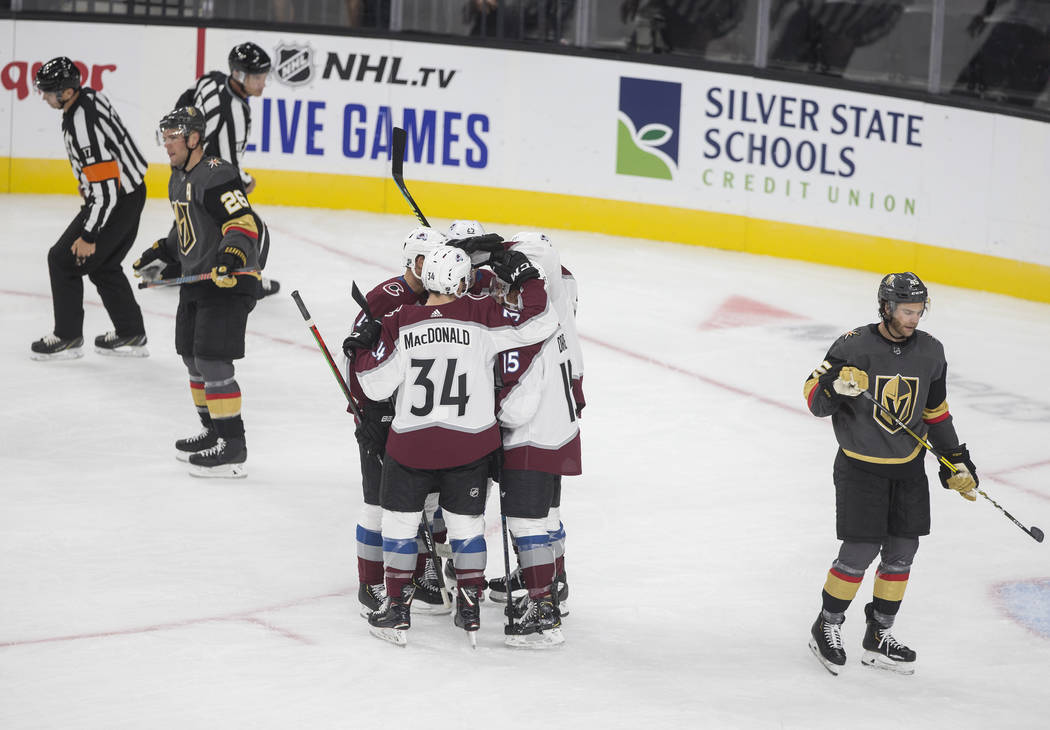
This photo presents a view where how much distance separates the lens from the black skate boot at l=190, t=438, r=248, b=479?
5871 millimetres

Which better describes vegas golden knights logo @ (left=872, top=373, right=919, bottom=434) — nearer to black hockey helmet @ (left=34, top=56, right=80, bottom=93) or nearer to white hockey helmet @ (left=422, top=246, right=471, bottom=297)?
white hockey helmet @ (left=422, top=246, right=471, bottom=297)

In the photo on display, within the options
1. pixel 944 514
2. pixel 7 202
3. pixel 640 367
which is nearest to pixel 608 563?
pixel 944 514

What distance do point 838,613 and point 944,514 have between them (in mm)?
1513

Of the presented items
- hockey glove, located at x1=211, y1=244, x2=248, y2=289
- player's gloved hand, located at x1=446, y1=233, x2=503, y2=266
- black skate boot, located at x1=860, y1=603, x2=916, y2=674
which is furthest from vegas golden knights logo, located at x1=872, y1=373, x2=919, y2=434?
hockey glove, located at x1=211, y1=244, x2=248, y2=289

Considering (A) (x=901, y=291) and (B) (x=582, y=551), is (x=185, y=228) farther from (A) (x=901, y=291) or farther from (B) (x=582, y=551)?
(A) (x=901, y=291)

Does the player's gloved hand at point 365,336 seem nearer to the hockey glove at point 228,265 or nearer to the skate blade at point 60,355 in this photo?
the hockey glove at point 228,265

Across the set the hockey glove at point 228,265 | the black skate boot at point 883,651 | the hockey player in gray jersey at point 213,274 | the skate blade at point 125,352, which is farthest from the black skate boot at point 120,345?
the black skate boot at point 883,651

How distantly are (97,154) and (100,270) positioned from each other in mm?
567

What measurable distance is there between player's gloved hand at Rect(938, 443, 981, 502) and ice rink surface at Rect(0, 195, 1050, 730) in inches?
21.2

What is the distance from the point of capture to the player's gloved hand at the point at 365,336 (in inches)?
168

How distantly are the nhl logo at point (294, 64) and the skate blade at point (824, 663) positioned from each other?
695 cm

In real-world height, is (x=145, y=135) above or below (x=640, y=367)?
above

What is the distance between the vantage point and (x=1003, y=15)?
29.1 ft

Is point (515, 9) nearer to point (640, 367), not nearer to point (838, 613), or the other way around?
point (640, 367)
